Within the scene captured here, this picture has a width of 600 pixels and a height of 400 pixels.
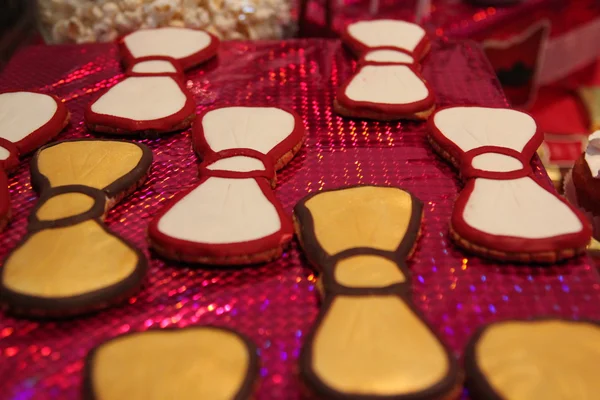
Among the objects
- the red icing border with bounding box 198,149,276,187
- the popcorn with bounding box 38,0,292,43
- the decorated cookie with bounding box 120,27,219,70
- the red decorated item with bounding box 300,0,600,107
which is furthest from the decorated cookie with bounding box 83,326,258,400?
the red decorated item with bounding box 300,0,600,107

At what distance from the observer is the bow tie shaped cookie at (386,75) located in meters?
0.87

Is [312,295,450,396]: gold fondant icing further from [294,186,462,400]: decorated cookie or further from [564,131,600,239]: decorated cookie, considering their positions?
[564,131,600,239]: decorated cookie

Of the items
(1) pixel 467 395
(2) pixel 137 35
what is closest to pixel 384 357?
(1) pixel 467 395

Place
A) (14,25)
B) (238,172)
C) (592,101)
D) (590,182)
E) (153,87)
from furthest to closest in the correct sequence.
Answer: (592,101) → (14,25) → (153,87) → (590,182) → (238,172)

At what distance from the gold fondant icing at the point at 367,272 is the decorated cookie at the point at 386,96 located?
0.34 m

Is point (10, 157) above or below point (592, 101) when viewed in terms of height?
above

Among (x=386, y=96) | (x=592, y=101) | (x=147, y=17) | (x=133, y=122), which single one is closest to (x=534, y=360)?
(x=386, y=96)

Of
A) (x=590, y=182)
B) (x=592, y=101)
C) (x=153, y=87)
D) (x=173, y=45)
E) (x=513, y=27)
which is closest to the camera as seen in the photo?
(x=590, y=182)

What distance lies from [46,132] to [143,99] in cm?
15

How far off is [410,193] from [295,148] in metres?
0.19

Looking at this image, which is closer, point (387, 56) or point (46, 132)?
point (46, 132)

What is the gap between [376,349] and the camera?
1.64ft

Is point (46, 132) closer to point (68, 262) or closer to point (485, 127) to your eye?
point (68, 262)

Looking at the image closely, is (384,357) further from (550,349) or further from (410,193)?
(410,193)
